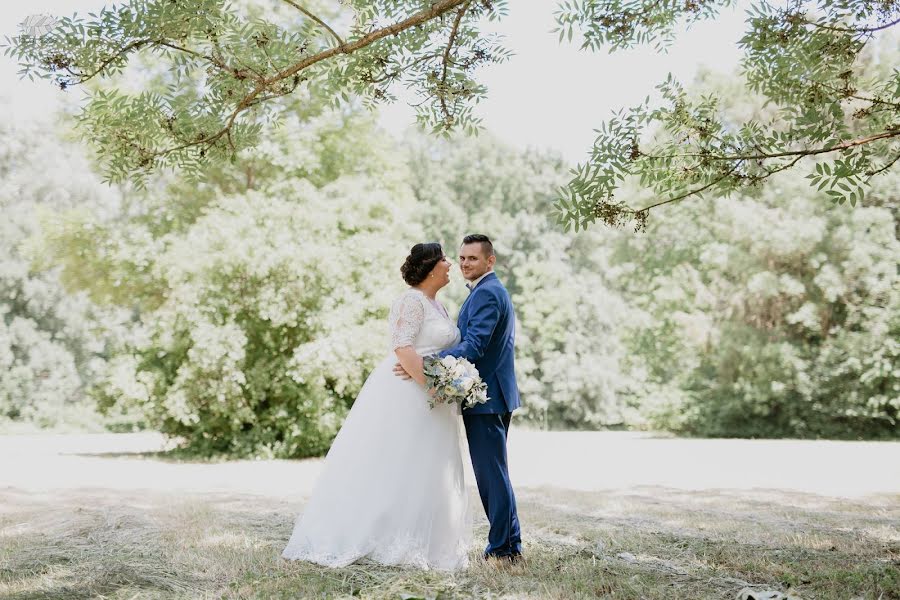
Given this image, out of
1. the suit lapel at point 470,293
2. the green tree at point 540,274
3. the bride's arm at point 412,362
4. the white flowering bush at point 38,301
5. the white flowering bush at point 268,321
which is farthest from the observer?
the green tree at point 540,274

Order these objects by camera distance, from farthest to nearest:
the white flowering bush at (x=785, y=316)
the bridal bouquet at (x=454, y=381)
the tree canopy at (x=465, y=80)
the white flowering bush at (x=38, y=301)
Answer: the white flowering bush at (x=38, y=301) < the white flowering bush at (x=785, y=316) < the bridal bouquet at (x=454, y=381) < the tree canopy at (x=465, y=80)

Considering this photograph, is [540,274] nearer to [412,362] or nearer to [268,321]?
[268,321]

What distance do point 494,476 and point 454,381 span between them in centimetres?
70

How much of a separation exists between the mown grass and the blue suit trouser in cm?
21

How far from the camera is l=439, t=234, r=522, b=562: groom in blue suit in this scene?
15.8ft

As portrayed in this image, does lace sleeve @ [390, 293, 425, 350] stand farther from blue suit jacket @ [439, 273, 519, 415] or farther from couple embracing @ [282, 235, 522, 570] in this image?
blue suit jacket @ [439, 273, 519, 415]

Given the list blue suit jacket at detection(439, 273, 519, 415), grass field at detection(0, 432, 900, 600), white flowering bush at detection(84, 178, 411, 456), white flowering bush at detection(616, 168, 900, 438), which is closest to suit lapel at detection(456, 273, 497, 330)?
blue suit jacket at detection(439, 273, 519, 415)

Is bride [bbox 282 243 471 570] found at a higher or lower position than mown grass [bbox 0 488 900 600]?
higher

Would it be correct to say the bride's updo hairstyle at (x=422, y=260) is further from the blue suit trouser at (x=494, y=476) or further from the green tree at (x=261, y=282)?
the green tree at (x=261, y=282)

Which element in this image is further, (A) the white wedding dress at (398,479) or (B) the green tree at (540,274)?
(B) the green tree at (540,274)

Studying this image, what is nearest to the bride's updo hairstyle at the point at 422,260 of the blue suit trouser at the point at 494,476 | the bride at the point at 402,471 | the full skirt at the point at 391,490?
the bride at the point at 402,471

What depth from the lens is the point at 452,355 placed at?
15.4 feet

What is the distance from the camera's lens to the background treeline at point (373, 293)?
1442 cm

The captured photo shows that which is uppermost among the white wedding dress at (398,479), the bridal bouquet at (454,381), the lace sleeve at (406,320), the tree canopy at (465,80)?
the tree canopy at (465,80)
